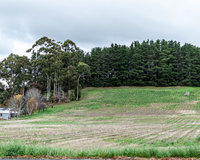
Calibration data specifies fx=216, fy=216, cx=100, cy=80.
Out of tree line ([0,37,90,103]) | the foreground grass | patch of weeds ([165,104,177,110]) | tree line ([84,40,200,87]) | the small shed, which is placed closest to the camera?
the foreground grass

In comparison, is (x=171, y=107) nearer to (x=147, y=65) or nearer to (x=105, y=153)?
(x=147, y=65)

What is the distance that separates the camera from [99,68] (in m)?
75.4

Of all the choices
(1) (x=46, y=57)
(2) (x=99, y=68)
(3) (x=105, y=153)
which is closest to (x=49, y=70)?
(1) (x=46, y=57)

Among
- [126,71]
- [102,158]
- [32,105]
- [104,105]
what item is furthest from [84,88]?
[102,158]

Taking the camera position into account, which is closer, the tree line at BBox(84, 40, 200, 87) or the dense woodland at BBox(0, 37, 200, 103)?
the dense woodland at BBox(0, 37, 200, 103)

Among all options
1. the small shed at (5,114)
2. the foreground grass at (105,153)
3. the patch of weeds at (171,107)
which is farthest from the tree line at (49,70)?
the foreground grass at (105,153)

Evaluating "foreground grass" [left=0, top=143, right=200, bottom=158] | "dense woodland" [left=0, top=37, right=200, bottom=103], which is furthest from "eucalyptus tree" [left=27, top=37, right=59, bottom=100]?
"foreground grass" [left=0, top=143, right=200, bottom=158]

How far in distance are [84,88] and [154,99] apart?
29.5 meters

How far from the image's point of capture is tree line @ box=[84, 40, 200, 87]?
69.1m

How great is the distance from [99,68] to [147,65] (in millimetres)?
16595

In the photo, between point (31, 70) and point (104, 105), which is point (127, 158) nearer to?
point (104, 105)

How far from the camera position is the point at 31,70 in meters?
62.8

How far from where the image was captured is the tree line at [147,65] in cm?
6906

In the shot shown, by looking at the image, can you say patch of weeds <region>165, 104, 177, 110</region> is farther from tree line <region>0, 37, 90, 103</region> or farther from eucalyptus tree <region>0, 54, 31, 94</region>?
eucalyptus tree <region>0, 54, 31, 94</region>
